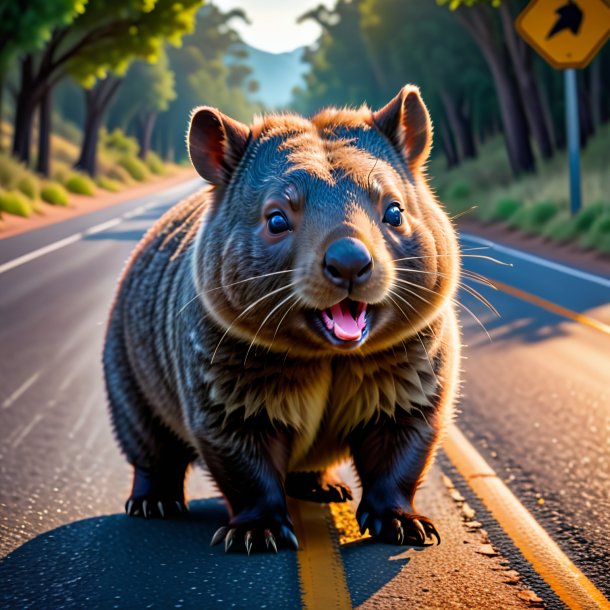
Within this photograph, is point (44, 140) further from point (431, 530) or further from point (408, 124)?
point (431, 530)

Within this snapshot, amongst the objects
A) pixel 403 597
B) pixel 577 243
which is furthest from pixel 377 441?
pixel 577 243

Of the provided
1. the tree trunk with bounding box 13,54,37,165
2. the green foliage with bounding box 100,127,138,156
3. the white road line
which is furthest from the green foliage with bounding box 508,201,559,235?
the green foliage with bounding box 100,127,138,156

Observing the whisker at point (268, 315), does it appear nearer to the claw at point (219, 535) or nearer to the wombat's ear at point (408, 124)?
the claw at point (219, 535)

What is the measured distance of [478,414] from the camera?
26.7 ft

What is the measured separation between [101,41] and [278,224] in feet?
108

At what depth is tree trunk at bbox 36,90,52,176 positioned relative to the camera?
40.6 m

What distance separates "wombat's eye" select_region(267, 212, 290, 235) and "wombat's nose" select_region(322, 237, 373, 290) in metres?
0.44

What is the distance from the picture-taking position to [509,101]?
30281mm

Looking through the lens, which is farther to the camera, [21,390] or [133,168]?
[133,168]

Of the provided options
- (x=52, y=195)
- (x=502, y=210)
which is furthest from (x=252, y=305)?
(x=52, y=195)

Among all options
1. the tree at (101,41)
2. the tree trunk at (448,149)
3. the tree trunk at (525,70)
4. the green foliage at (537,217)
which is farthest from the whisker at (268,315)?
the tree trunk at (448,149)

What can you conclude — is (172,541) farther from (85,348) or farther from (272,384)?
(85,348)

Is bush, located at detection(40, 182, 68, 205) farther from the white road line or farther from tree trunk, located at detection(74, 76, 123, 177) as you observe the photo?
the white road line

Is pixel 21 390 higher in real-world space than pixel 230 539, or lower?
lower
